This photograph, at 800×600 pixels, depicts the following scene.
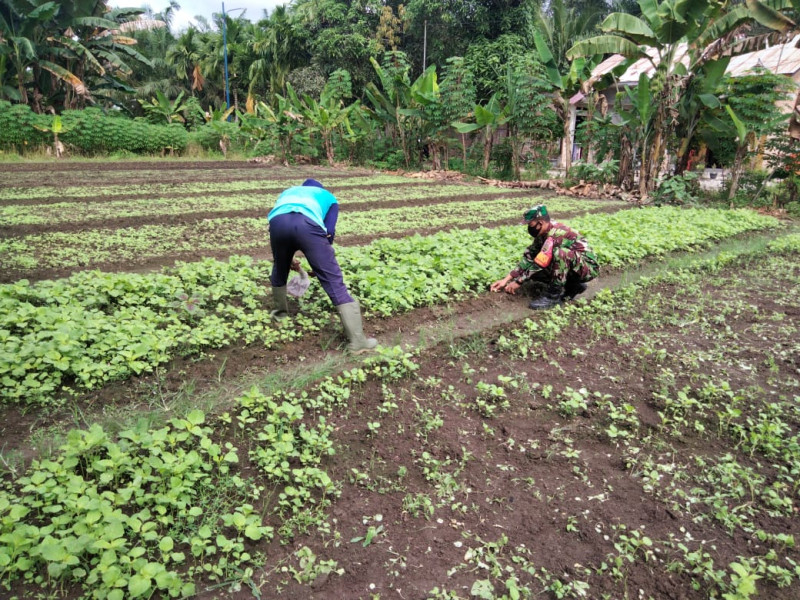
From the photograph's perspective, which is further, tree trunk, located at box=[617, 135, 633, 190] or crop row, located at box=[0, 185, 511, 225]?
tree trunk, located at box=[617, 135, 633, 190]

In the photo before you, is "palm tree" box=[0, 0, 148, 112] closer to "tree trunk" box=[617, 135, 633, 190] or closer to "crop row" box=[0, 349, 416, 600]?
"tree trunk" box=[617, 135, 633, 190]

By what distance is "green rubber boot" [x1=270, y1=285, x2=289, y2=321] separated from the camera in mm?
→ 4787

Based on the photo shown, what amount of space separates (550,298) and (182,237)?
557 cm

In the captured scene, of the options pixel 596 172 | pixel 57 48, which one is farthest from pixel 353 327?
pixel 57 48

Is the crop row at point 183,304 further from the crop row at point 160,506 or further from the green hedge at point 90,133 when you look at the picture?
the green hedge at point 90,133

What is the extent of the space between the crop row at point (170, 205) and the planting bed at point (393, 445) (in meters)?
5.18

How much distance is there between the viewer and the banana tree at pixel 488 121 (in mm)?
15922

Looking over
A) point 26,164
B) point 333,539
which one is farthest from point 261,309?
point 26,164

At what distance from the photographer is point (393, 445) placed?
3.20 metres

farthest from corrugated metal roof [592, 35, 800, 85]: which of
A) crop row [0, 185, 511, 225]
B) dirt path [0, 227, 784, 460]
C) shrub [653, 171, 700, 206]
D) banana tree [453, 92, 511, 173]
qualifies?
dirt path [0, 227, 784, 460]

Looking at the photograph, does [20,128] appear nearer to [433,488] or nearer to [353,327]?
[353,327]

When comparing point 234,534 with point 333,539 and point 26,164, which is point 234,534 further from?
point 26,164

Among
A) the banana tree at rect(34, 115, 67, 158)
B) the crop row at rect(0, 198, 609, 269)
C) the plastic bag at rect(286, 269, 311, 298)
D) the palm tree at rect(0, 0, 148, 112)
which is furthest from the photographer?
the palm tree at rect(0, 0, 148, 112)

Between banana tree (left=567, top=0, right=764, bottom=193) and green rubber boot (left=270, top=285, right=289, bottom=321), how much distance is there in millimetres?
10300
